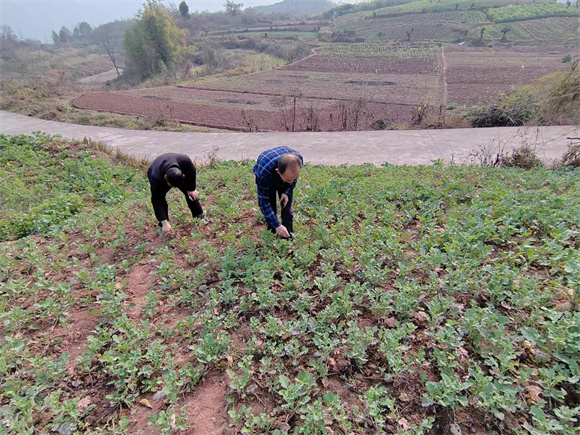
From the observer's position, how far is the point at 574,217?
10.9ft

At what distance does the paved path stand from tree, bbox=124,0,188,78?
26396 millimetres

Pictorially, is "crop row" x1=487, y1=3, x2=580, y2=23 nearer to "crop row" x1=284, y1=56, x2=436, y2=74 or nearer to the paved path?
"crop row" x1=284, y1=56, x2=436, y2=74

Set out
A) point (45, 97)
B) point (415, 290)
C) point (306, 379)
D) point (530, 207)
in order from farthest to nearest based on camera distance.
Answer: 1. point (45, 97)
2. point (530, 207)
3. point (415, 290)
4. point (306, 379)

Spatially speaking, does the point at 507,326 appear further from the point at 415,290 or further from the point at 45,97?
the point at 45,97

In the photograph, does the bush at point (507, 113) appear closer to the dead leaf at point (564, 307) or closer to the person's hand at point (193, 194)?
the dead leaf at point (564, 307)

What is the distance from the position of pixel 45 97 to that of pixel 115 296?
21.9m

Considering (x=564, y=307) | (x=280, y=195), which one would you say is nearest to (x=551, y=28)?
(x=564, y=307)

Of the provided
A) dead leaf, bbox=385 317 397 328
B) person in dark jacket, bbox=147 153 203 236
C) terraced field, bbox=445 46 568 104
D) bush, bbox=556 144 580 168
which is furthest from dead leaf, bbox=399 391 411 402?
terraced field, bbox=445 46 568 104

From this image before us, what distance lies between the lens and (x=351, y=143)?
31.5ft

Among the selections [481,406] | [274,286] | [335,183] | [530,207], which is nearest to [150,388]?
[274,286]

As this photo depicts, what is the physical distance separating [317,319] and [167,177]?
2140 millimetres

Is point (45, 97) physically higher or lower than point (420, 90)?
higher

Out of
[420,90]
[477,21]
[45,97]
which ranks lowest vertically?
[420,90]

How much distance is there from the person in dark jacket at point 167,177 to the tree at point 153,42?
3547cm
